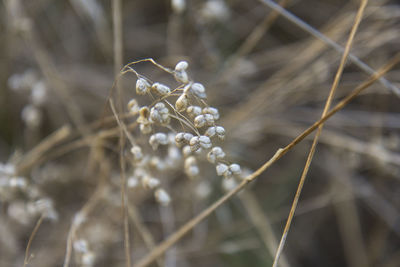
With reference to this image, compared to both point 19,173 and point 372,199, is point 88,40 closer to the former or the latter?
point 19,173

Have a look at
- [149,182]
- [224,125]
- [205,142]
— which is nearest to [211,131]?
[205,142]

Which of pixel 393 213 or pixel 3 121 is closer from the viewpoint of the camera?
pixel 393 213

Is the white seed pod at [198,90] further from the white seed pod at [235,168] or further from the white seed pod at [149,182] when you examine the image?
the white seed pod at [149,182]

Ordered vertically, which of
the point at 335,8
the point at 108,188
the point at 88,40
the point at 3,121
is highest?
the point at 88,40

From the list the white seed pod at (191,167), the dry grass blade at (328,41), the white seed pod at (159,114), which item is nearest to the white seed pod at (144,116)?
the white seed pod at (159,114)

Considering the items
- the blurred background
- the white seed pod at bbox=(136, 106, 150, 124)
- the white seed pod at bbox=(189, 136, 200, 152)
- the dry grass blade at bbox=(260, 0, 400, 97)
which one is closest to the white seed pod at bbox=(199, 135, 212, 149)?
the white seed pod at bbox=(189, 136, 200, 152)

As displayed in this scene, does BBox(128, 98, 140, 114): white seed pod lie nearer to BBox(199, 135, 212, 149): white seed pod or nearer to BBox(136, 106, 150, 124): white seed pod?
BBox(136, 106, 150, 124): white seed pod

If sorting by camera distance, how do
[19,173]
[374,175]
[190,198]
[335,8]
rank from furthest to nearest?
[335,8] → [374,175] → [190,198] → [19,173]

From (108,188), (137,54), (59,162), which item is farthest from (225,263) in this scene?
(137,54)
